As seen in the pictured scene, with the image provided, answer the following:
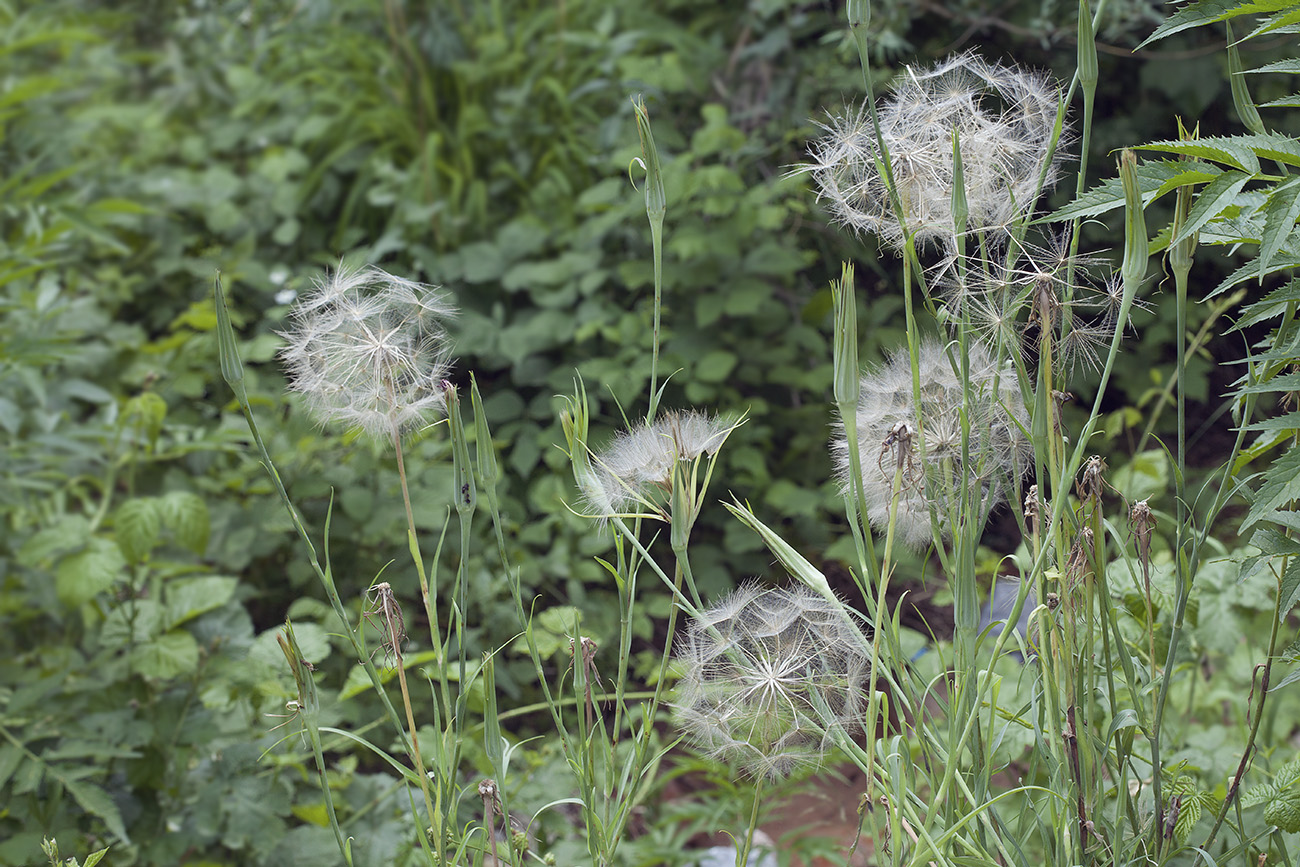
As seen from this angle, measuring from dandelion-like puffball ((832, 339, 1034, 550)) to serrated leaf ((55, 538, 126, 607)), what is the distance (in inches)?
52.1

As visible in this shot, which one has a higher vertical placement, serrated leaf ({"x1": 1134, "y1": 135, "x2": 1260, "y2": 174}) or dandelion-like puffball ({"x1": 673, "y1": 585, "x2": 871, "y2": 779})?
serrated leaf ({"x1": 1134, "y1": 135, "x2": 1260, "y2": 174})

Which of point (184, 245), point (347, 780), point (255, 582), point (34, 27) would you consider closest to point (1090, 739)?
point (347, 780)

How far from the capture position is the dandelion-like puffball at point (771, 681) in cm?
83

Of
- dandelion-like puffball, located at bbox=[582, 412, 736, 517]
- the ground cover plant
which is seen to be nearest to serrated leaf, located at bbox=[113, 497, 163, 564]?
the ground cover plant

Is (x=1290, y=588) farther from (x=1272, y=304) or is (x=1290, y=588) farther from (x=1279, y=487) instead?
(x=1272, y=304)

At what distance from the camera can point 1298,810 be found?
0.90m

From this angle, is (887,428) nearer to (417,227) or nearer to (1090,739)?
(1090,739)

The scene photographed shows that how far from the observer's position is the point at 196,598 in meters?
1.67

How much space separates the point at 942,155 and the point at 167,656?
1368mm

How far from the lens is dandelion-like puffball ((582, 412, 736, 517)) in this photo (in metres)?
0.80

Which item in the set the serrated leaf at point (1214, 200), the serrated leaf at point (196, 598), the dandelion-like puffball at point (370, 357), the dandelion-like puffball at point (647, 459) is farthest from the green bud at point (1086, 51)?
the serrated leaf at point (196, 598)

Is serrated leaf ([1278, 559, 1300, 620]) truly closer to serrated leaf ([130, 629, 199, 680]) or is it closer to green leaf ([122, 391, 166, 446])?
serrated leaf ([130, 629, 199, 680])

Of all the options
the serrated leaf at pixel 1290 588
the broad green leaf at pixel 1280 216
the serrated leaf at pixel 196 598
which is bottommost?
the serrated leaf at pixel 196 598

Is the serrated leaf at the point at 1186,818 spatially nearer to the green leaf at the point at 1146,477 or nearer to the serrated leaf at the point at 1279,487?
the serrated leaf at the point at 1279,487
